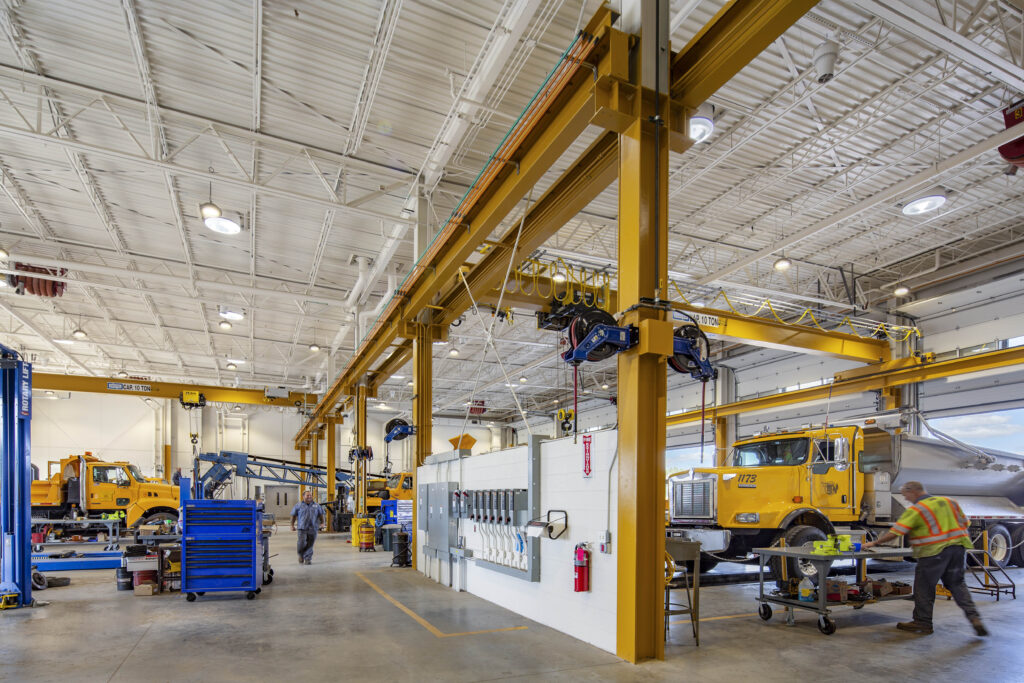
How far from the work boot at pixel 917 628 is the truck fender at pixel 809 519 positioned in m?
3.01

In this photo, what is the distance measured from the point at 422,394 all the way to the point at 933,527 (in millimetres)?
8878

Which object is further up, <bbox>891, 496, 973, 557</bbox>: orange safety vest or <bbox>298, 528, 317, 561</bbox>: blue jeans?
<bbox>891, 496, 973, 557</bbox>: orange safety vest

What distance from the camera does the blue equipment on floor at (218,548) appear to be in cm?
924

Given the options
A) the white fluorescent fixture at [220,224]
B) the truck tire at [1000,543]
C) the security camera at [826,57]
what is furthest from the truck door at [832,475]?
the white fluorescent fixture at [220,224]

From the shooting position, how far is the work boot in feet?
22.3

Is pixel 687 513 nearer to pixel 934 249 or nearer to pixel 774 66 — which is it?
pixel 774 66

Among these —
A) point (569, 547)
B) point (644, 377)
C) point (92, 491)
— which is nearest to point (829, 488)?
point (569, 547)

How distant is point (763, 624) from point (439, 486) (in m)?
5.38

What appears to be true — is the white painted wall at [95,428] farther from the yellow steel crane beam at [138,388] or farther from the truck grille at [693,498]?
the truck grille at [693,498]

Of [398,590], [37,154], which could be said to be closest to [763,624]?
[398,590]

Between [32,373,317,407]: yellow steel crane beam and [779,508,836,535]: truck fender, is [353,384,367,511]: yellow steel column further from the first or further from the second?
[779,508,836,535]: truck fender

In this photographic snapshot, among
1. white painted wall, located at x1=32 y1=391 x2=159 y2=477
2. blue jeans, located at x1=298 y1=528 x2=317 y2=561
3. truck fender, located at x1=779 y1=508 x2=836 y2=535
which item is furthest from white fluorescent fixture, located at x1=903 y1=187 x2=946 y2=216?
white painted wall, located at x1=32 y1=391 x2=159 y2=477

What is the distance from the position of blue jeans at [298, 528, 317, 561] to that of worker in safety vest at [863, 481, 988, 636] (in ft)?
34.9

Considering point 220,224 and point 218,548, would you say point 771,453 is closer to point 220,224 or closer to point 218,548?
point 218,548
